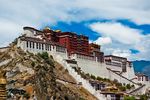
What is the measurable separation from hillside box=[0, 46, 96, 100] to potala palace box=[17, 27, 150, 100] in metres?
1.51

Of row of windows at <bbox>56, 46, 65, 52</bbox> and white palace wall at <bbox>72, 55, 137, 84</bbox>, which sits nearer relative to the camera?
row of windows at <bbox>56, 46, 65, 52</bbox>

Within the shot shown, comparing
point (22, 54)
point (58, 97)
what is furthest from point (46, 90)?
point (22, 54)

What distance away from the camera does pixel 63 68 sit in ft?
338

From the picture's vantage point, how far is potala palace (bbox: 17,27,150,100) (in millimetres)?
100312

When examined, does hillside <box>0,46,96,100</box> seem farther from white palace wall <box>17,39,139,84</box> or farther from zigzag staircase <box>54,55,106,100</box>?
white palace wall <box>17,39,139,84</box>

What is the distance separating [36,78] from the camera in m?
87.6

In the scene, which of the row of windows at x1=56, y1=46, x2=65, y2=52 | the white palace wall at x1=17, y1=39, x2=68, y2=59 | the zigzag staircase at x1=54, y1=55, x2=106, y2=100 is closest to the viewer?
the white palace wall at x1=17, y1=39, x2=68, y2=59

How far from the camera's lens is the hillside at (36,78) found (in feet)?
280

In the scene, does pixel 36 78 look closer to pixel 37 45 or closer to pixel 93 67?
pixel 37 45

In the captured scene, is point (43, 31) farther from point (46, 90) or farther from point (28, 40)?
point (46, 90)

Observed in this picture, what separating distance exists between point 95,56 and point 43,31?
545 inches

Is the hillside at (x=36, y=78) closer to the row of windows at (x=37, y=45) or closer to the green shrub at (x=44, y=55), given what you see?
the green shrub at (x=44, y=55)

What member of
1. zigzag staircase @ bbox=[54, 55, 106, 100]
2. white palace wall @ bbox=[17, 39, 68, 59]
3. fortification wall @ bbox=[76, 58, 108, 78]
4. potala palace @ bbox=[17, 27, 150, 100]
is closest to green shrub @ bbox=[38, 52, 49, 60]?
white palace wall @ bbox=[17, 39, 68, 59]

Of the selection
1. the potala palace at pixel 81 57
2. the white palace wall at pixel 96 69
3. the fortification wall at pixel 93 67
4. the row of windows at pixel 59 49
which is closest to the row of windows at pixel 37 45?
the potala palace at pixel 81 57
